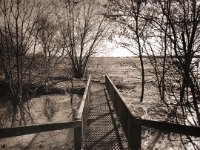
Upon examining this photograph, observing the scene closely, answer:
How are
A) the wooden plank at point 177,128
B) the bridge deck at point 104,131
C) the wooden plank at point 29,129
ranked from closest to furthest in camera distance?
the wooden plank at point 177,128
the wooden plank at point 29,129
the bridge deck at point 104,131

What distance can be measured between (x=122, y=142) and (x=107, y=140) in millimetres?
447

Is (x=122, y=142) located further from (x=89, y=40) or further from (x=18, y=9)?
(x=89, y=40)

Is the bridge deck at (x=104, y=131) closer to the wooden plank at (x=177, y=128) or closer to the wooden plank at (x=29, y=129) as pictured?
the wooden plank at (x=29, y=129)

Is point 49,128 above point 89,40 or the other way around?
the other way around

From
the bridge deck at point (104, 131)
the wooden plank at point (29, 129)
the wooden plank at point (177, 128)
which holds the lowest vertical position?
the bridge deck at point (104, 131)

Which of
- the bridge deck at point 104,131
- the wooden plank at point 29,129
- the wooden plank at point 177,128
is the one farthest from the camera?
the bridge deck at point 104,131

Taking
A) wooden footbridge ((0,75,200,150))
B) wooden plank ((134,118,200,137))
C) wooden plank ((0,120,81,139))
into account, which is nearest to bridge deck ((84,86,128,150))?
wooden footbridge ((0,75,200,150))

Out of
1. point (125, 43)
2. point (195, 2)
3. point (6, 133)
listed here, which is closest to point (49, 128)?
point (6, 133)

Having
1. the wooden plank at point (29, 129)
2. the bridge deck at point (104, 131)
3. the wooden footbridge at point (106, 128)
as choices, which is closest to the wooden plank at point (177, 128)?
the wooden footbridge at point (106, 128)

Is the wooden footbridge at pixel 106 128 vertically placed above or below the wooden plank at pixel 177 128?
below

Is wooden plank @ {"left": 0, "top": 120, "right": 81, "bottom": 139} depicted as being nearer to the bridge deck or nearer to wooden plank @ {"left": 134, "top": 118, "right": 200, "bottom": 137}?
wooden plank @ {"left": 134, "top": 118, "right": 200, "bottom": 137}

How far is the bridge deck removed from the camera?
574cm

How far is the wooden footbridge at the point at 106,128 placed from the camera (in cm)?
332

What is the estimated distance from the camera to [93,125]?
7.41 m
